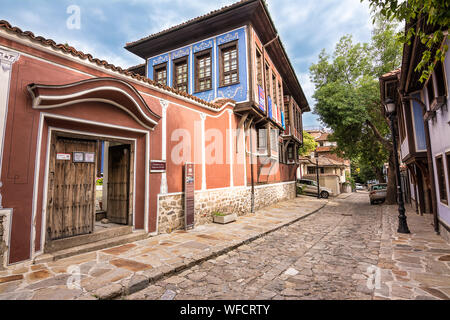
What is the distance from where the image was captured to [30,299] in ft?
9.37

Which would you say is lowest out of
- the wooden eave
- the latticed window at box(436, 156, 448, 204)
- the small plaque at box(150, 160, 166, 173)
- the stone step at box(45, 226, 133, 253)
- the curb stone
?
the curb stone

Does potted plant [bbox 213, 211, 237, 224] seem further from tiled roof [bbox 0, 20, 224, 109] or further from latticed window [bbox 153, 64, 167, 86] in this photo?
latticed window [bbox 153, 64, 167, 86]

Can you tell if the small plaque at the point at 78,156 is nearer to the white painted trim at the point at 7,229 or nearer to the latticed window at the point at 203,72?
the white painted trim at the point at 7,229

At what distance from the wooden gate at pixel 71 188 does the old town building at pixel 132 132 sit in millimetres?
22

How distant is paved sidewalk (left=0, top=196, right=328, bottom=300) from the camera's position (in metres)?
3.08

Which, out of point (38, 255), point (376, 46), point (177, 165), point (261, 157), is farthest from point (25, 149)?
point (376, 46)

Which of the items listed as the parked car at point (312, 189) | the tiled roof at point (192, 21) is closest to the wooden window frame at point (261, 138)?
the tiled roof at point (192, 21)

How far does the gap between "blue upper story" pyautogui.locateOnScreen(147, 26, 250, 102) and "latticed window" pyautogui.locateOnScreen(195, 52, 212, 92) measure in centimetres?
11

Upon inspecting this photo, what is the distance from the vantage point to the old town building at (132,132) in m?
4.06

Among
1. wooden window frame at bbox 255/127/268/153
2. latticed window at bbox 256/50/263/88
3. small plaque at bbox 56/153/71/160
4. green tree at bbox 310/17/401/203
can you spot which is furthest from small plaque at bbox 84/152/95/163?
green tree at bbox 310/17/401/203

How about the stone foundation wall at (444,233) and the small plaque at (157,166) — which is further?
the small plaque at (157,166)

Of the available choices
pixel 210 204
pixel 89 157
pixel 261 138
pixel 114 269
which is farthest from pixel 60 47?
pixel 261 138
